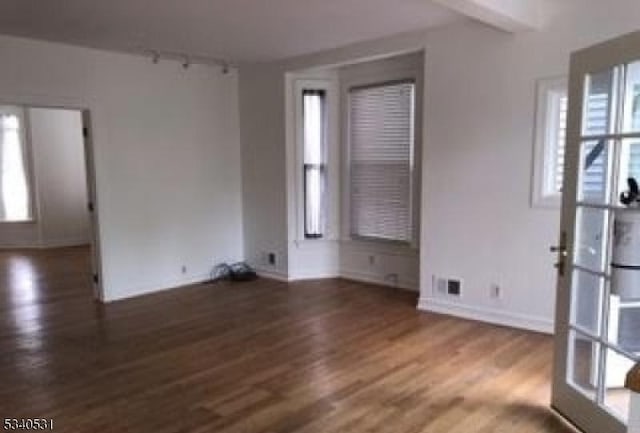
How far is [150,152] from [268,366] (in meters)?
3.18

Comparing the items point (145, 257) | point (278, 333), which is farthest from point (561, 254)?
point (145, 257)

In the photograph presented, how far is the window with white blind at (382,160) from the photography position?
534cm

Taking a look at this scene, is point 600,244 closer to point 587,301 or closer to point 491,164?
point 587,301

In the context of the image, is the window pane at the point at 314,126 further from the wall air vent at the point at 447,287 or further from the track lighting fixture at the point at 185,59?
the wall air vent at the point at 447,287

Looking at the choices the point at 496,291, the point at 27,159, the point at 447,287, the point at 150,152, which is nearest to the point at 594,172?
the point at 496,291

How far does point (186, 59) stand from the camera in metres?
5.57

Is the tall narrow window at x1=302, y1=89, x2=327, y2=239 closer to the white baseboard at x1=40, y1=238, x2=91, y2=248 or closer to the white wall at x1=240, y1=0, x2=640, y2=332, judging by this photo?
the white wall at x1=240, y1=0, x2=640, y2=332

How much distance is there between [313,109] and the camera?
19.3 ft

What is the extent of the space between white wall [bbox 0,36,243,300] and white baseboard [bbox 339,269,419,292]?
1.52 metres

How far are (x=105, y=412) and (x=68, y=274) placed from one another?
452cm

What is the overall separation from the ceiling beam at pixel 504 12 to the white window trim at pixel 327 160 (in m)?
2.37

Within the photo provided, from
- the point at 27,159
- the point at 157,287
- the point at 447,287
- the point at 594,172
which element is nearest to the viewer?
the point at 594,172

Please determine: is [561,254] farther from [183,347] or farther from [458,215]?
[183,347]

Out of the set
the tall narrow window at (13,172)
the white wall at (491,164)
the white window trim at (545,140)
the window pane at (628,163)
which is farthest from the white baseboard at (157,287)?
the window pane at (628,163)
